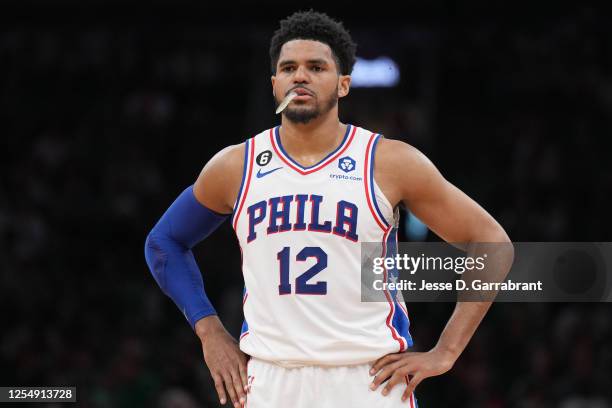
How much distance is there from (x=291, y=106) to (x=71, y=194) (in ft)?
29.5

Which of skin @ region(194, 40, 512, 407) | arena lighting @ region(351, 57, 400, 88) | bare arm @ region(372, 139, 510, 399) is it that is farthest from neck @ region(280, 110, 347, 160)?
arena lighting @ region(351, 57, 400, 88)

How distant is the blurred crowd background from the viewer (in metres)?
10.5

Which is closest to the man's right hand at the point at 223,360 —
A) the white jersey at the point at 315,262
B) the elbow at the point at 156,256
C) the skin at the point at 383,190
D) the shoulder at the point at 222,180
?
the skin at the point at 383,190

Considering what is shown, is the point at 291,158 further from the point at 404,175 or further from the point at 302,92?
the point at 404,175

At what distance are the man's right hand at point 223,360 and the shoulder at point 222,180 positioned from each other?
22.5 inches

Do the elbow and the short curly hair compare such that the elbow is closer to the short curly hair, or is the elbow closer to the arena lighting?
the short curly hair

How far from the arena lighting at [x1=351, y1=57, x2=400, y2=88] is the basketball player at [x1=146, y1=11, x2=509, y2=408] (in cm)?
786

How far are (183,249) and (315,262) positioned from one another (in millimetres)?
899

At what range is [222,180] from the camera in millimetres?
4695

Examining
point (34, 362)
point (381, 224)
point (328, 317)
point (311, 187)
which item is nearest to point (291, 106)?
point (311, 187)

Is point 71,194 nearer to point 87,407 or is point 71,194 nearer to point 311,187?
point 87,407

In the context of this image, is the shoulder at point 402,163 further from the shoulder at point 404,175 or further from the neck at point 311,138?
the neck at point 311,138

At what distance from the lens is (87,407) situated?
9.88 meters

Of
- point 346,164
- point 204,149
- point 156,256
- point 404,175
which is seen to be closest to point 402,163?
point 404,175
